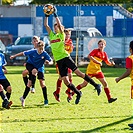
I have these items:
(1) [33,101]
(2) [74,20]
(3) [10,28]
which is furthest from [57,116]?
(3) [10,28]

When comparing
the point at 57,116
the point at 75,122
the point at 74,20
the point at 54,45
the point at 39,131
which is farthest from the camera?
the point at 74,20

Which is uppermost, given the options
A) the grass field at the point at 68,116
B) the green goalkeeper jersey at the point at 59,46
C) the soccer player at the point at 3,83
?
the green goalkeeper jersey at the point at 59,46

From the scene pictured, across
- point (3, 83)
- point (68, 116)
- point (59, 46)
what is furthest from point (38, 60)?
point (68, 116)

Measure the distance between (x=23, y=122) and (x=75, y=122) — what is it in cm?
97

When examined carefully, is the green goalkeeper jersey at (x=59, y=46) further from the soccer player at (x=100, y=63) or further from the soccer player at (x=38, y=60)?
the soccer player at (x=100, y=63)

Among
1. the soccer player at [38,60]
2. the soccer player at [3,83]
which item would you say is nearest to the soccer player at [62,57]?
the soccer player at [38,60]

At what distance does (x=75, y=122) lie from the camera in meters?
11.6

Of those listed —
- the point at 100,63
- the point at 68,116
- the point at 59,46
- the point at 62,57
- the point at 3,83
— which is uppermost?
the point at 59,46

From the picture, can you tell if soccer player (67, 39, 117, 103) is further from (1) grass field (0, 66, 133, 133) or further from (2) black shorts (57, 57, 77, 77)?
(2) black shorts (57, 57, 77, 77)

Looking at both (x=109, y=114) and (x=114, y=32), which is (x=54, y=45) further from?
(x=114, y=32)

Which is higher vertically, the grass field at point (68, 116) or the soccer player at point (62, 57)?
the soccer player at point (62, 57)

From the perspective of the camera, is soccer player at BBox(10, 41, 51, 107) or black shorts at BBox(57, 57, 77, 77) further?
soccer player at BBox(10, 41, 51, 107)

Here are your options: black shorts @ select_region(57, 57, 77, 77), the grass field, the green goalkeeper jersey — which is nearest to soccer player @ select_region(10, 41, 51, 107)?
the grass field

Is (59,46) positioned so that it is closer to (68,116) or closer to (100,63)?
(100,63)
